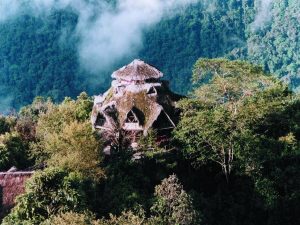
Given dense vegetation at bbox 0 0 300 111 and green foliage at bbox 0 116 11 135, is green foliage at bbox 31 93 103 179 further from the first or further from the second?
dense vegetation at bbox 0 0 300 111

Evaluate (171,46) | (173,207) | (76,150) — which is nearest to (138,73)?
(76,150)

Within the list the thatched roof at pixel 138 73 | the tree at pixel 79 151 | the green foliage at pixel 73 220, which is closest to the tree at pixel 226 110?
the thatched roof at pixel 138 73

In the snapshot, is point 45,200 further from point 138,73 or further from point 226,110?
point 138,73

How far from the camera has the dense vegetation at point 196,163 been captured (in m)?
19.6

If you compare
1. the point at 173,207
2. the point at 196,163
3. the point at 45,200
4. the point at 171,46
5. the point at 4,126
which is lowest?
the point at 171,46

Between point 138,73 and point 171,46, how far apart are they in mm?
79591

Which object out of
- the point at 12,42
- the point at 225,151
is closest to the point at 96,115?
the point at 225,151

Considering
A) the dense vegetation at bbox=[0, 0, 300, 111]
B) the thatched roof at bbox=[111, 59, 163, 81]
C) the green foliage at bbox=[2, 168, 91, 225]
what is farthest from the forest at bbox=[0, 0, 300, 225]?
the dense vegetation at bbox=[0, 0, 300, 111]

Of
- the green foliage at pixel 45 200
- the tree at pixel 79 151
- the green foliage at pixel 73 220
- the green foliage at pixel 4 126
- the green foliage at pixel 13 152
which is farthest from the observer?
the green foliage at pixel 4 126

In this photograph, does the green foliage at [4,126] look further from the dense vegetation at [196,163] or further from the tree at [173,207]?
the tree at [173,207]

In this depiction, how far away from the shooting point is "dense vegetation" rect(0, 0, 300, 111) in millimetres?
93188

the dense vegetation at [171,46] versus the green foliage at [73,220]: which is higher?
the green foliage at [73,220]

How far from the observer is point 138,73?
27.2m

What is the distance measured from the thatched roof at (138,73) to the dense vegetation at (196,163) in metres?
1.99
